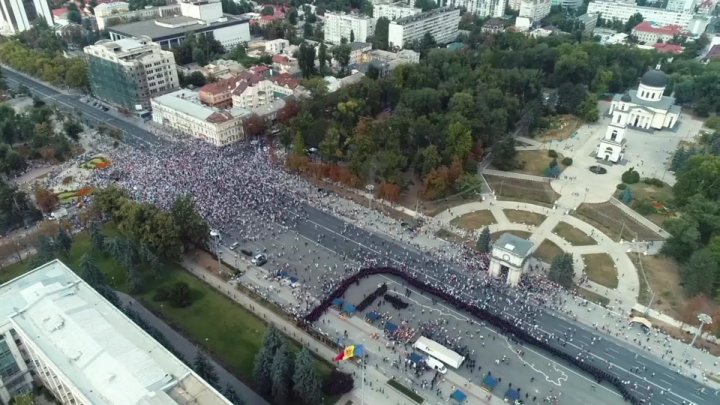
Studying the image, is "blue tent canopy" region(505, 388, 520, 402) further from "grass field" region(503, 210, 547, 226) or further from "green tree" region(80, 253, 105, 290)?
"green tree" region(80, 253, 105, 290)

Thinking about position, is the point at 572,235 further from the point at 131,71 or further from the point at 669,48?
the point at 669,48

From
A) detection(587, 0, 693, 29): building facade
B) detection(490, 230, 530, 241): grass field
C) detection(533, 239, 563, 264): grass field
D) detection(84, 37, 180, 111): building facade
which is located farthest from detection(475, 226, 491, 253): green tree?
detection(587, 0, 693, 29): building facade

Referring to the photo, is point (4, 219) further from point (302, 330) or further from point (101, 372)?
point (302, 330)

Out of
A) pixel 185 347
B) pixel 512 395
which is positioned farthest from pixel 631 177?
pixel 185 347

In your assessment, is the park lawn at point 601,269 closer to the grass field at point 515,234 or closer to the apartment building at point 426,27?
the grass field at point 515,234

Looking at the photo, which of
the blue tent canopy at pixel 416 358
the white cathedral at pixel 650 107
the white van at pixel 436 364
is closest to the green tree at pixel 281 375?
the blue tent canopy at pixel 416 358
